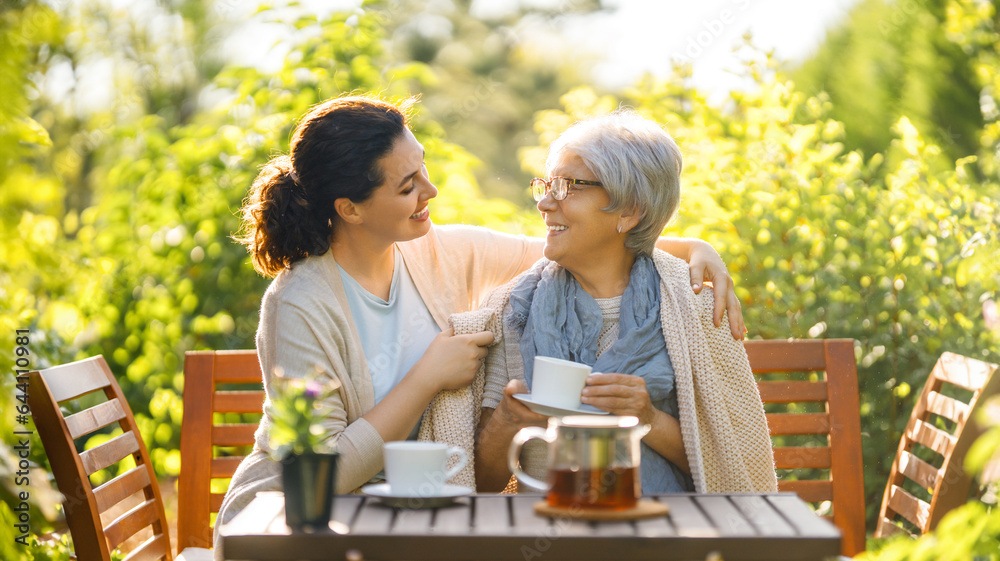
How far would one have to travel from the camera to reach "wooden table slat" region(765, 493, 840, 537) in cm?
154

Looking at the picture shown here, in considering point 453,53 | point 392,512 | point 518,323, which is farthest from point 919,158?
point 453,53

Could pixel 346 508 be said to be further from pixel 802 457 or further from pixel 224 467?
pixel 802 457

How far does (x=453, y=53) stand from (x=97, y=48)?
30.9 ft

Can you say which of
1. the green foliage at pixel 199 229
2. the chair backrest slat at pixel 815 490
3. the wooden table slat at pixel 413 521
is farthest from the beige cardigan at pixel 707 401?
the green foliage at pixel 199 229

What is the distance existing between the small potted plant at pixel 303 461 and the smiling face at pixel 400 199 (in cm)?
92

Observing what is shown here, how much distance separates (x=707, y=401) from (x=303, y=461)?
3.92ft

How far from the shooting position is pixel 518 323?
2506 mm

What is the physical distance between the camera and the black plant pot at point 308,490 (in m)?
1.57

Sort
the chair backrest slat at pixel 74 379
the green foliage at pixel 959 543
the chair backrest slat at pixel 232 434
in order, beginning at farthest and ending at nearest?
the chair backrest slat at pixel 232 434, the chair backrest slat at pixel 74 379, the green foliage at pixel 959 543

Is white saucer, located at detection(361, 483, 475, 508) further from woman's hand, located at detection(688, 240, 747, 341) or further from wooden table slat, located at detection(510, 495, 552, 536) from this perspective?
woman's hand, located at detection(688, 240, 747, 341)

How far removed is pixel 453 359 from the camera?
2.33 metres

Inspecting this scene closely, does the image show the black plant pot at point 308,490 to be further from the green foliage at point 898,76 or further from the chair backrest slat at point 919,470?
the green foliage at point 898,76

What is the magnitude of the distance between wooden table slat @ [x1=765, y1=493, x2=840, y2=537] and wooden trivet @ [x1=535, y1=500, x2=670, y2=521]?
0.23 metres

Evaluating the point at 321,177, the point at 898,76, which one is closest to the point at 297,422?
the point at 321,177
